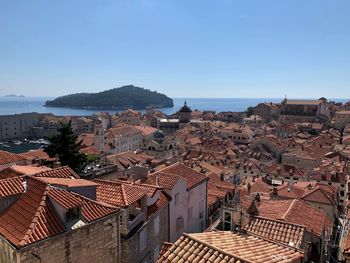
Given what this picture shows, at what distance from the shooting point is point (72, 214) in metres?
10.6

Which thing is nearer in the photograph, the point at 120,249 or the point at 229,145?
the point at 120,249

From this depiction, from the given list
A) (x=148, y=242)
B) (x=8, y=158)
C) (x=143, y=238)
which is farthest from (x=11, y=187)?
(x=8, y=158)

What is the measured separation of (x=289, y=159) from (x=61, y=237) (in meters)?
54.2

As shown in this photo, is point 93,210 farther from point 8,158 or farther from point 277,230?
point 8,158

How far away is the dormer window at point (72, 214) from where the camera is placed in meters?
10.5

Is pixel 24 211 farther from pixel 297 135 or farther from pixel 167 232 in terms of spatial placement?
pixel 297 135

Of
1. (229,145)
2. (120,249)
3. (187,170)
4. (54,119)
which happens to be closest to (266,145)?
(229,145)

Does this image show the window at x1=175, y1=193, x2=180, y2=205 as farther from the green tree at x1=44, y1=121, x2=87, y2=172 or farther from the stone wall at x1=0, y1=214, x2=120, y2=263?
the green tree at x1=44, y1=121, x2=87, y2=172

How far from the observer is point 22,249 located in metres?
8.93

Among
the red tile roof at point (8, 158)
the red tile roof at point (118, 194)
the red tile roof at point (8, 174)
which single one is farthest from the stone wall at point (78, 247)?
the red tile roof at point (8, 158)

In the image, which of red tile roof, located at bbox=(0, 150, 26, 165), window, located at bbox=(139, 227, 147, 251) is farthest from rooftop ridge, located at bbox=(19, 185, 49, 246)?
red tile roof, located at bbox=(0, 150, 26, 165)

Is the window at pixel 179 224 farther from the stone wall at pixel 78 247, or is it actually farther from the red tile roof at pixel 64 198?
the red tile roof at pixel 64 198

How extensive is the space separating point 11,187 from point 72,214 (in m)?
2.51

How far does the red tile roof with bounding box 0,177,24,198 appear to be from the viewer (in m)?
11.0
